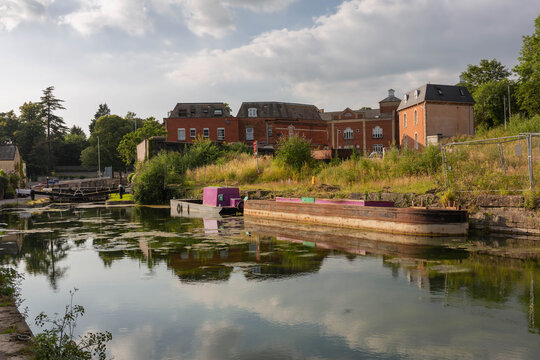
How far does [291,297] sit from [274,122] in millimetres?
51967

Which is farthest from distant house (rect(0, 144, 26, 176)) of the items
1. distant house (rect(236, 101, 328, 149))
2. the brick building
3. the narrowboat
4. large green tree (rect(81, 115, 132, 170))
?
the brick building

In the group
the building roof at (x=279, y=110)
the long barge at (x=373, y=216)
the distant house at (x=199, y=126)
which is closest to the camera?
the long barge at (x=373, y=216)

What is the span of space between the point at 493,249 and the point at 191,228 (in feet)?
36.5

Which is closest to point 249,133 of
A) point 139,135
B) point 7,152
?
point 139,135

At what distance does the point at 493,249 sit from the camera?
11883mm

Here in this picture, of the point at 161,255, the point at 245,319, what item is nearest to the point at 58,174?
the point at 161,255

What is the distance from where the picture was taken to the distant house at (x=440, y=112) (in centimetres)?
4588

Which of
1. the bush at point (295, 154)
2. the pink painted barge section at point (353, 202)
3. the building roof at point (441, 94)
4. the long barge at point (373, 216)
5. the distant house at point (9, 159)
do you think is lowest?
the long barge at point (373, 216)

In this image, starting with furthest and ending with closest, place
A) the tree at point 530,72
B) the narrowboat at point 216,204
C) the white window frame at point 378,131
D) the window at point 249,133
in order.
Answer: the white window frame at point 378,131
the window at point 249,133
the tree at point 530,72
the narrowboat at point 216,204

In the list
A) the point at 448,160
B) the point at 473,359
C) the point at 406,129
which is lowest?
the point at 473,359

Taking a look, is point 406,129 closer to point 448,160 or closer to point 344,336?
point 448,160

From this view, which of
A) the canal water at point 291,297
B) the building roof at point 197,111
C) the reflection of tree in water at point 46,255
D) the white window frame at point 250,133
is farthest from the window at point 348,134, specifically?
the reflection of tree in water at point 46,255

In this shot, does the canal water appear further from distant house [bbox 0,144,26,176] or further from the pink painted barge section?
distant house [bbox 0,144,26,176]

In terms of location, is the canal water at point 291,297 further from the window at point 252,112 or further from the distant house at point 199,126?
the window at point 252,112
